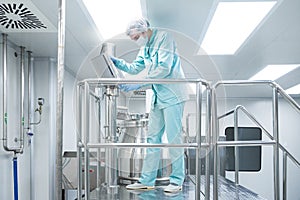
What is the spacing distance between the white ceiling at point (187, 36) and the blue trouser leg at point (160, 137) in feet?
1.06

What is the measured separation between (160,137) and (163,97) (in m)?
0.28

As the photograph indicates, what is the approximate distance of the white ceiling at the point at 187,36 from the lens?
2.59 metres

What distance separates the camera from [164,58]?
2201mm

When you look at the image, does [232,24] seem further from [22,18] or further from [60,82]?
[60,82]

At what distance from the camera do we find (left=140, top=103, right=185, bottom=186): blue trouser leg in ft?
7.43

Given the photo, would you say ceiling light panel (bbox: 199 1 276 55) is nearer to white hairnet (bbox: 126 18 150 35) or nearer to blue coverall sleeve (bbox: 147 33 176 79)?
blue coverall sleeve (bbox: 147 33 176 79)

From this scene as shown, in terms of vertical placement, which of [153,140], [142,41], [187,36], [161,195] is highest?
[187,36]

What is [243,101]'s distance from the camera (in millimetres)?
7883

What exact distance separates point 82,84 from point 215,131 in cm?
72

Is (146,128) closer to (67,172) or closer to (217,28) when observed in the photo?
(217,28)

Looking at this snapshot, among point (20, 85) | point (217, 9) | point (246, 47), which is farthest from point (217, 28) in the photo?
point (20, 85)

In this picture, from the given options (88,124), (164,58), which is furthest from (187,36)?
(88,124)

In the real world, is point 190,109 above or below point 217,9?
below

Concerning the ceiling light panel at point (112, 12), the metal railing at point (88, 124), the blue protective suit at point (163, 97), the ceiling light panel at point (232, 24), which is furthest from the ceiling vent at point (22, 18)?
the ceiling light panel at point (232, 24)
